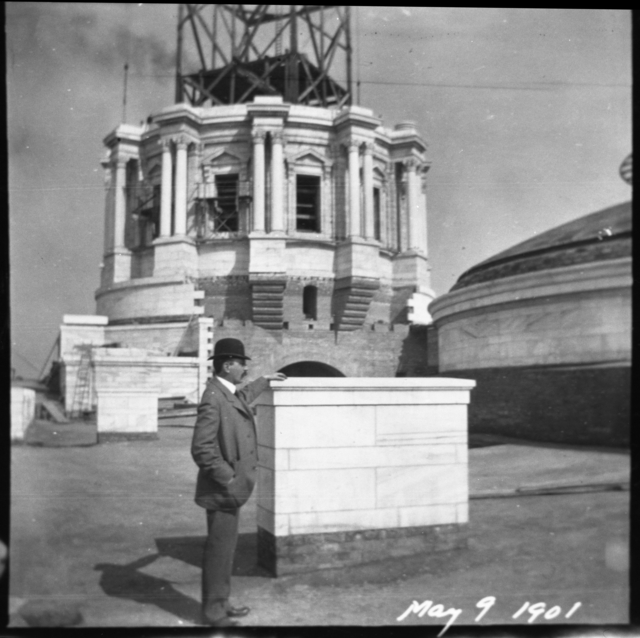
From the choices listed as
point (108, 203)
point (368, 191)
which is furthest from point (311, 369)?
point (108, 203)

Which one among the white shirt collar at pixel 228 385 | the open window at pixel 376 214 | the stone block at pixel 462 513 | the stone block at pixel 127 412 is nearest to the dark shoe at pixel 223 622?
the white shirt collar at pixel 228 385

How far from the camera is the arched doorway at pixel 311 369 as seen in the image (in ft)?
21.7

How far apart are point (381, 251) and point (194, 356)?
2364mm

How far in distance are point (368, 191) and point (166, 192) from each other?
2.33 meters

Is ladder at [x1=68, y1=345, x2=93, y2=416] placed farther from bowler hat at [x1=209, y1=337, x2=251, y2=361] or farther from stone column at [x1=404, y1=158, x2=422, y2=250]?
stone column at [x1=404, y1=158, x2=422, y2=250]

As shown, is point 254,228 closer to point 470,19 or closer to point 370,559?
point 470,19

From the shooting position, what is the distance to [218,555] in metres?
3.75

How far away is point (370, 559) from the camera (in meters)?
4.08

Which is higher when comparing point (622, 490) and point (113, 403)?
point (113, 403)

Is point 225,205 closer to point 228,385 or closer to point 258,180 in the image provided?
point 258,180

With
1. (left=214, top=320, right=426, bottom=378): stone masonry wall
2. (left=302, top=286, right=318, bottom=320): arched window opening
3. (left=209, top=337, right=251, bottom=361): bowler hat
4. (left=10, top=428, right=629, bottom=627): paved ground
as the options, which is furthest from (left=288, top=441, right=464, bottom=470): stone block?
(left=302, top=286, right=318, bottom=320): arched window opening

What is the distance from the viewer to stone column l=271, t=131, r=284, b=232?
6.97 metres

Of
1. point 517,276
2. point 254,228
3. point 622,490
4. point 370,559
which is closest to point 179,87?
point 254,228

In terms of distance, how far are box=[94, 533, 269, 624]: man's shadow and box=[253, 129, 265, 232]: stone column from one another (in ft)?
11.4
